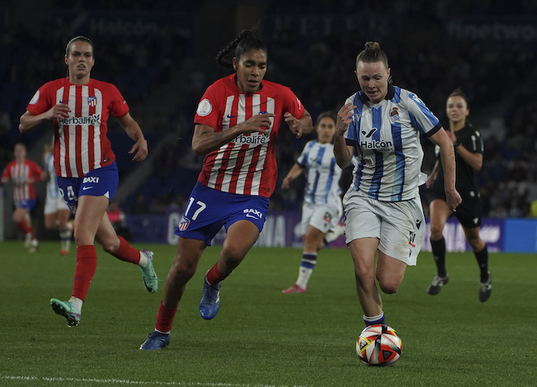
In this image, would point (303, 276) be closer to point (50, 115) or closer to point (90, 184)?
point (90, 184)

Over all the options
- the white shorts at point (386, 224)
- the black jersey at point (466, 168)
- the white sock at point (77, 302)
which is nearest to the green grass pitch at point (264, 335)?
the white sock at point (77, 302)

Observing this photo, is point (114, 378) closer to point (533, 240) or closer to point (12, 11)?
point (533, 240)

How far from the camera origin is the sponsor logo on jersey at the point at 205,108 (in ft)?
19.0

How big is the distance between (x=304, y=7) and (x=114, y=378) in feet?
92.1

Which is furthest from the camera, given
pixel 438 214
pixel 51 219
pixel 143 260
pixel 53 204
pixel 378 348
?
pixel 51 219

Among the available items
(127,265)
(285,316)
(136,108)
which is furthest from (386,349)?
(136,108)

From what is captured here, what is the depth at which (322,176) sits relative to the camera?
37.7 ft

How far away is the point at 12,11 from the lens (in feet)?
97.3

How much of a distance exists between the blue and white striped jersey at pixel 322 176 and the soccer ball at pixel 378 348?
5.95m

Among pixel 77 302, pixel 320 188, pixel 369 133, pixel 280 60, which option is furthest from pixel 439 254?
pixel 280 60

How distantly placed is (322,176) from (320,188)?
163 millimetres

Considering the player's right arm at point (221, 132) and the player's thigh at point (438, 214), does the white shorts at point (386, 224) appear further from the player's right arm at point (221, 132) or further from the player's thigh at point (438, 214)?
the player's thigh at point (438, 214)

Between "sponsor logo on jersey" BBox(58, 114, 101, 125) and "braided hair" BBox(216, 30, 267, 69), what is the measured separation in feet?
5.11

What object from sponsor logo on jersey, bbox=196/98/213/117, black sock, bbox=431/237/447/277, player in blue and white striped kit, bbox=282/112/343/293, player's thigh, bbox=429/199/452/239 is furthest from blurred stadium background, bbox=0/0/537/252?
sponsor logo on jersey, bbox=196/98/213/117
